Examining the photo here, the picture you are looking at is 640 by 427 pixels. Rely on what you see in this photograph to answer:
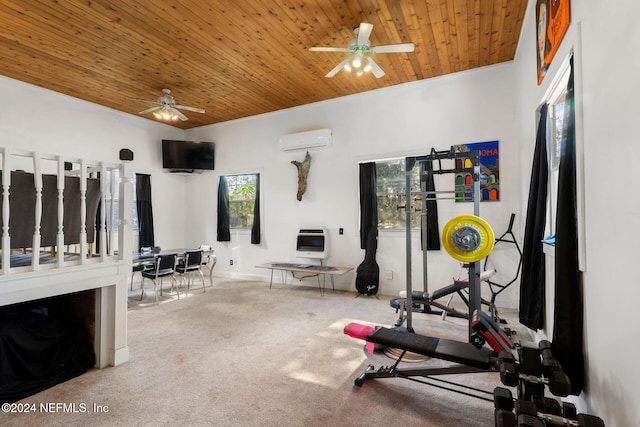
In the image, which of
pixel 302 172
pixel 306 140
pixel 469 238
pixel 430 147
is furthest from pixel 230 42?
pixel 469 238

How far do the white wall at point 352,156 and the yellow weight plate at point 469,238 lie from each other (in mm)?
1961

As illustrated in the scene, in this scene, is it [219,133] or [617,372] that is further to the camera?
[219,133]

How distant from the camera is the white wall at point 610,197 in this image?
1277 millimetres

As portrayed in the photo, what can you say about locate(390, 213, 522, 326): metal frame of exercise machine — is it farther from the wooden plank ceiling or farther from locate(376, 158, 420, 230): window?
the wooden plank ceiling

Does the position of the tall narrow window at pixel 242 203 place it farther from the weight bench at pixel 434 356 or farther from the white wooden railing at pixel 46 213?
the weight bench at pixel 434 356

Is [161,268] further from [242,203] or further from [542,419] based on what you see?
[542,419]

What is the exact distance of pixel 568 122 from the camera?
1985mm

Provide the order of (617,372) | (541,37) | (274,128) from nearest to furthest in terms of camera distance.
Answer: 1. (617,372)
2. (541,37)
3. (274,128)

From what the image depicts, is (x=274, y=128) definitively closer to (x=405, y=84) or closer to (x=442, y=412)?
(x=405, y=84)

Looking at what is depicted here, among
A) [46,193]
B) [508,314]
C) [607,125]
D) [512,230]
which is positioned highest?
[607,125]

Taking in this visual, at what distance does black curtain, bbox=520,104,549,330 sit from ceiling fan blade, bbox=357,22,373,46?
1.76 metres

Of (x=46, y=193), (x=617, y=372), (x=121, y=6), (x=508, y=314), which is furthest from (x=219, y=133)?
(x=617, y=372)

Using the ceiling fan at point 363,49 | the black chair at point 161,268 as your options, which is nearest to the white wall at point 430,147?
the ceiling fan at point 363,49

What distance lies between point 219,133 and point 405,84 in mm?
4147
